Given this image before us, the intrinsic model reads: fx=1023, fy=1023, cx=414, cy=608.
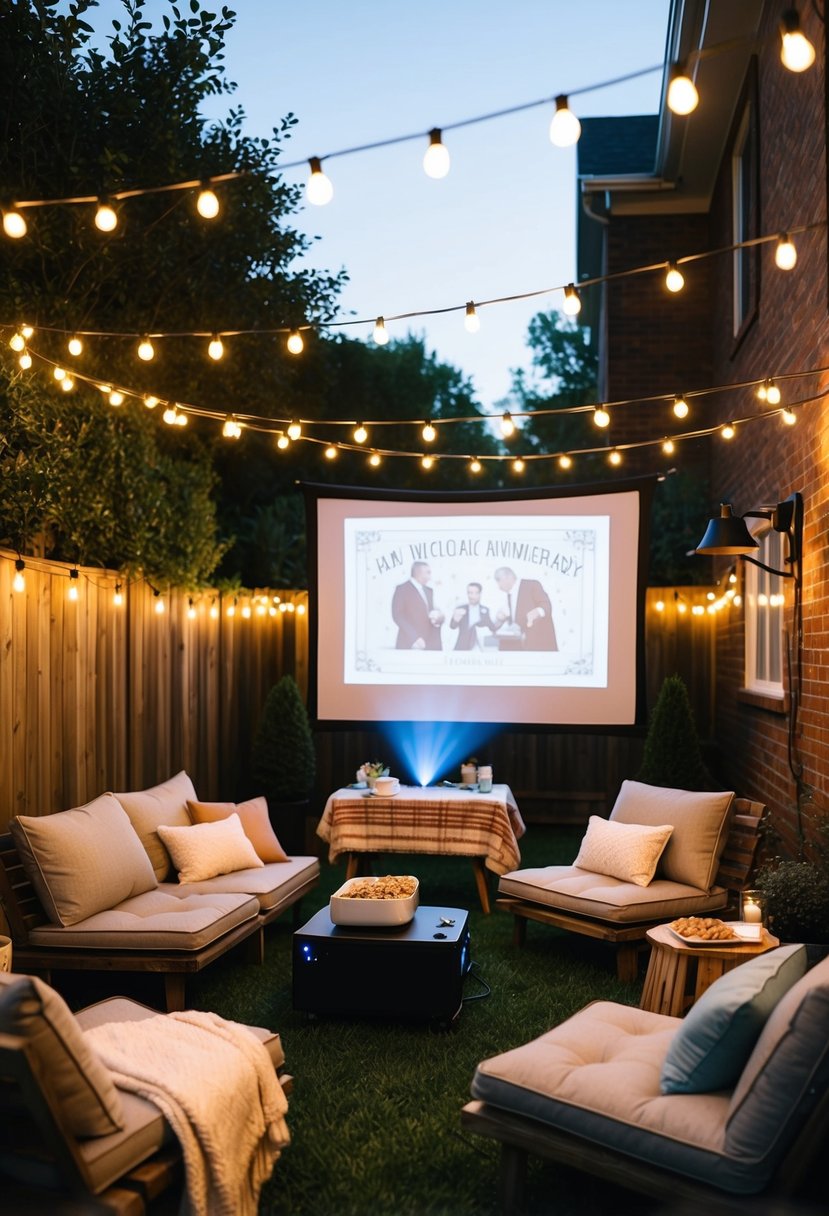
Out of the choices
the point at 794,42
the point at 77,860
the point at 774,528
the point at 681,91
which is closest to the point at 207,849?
the point at 77,860

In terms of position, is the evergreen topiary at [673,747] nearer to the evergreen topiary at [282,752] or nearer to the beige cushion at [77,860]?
the evergreen topiary at [282,752]

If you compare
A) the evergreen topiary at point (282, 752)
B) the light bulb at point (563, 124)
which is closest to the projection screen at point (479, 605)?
the evergreen topiary at point (282, 752)

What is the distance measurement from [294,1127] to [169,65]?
637 cm

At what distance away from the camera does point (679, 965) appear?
159 inches

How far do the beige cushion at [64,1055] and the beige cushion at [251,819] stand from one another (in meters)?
3.14

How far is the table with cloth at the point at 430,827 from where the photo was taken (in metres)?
6.39

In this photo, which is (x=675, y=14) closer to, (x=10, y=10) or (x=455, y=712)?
→ (x=10, y=10)

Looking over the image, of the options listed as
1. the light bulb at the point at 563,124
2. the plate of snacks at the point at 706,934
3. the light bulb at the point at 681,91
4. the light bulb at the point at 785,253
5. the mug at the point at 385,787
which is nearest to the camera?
the light bulb at the point at 681,91

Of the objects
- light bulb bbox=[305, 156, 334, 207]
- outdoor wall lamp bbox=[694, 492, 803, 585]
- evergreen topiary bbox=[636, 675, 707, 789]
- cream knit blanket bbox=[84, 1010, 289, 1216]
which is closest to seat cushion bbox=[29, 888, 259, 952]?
Result: cream knit blanket bbox=[84, 1010, 289, 1216]

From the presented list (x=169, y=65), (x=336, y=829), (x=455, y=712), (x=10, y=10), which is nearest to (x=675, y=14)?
(x=169, y=65)

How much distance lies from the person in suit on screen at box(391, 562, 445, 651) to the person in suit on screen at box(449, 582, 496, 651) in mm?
129

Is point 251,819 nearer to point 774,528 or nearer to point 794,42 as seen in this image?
point 774,528

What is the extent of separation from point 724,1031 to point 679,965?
1.38 metres

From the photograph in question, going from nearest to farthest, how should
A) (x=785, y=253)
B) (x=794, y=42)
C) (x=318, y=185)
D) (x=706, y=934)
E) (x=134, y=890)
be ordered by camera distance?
(x=794, y=42) → (x=318, y=185) → (x=785, y=253) → (x=706, y=934) → (x=134, y=890)
